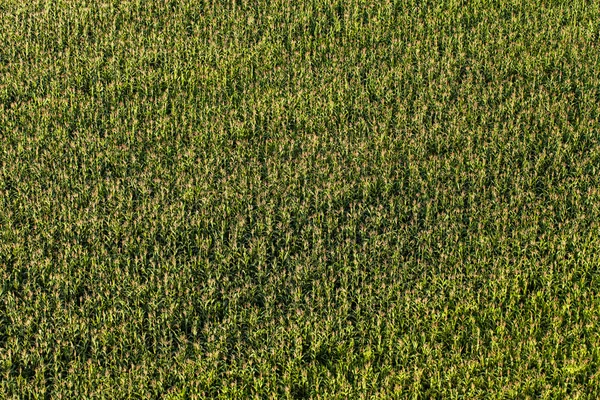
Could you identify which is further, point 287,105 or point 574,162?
point 287,105

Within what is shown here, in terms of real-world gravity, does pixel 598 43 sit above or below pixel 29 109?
above

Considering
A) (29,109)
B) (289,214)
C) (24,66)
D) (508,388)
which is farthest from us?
(24,66)

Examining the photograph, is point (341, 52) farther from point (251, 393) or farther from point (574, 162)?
point (251, 393)

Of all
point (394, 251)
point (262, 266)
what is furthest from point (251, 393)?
point (394, 251)

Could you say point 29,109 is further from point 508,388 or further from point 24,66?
point 508,388

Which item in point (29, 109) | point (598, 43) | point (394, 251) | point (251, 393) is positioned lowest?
point (251, 393)

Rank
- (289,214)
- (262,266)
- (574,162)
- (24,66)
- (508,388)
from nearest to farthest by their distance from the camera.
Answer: (508,388) < (262,266) < (289,214) < (574,162) < (24,66)
